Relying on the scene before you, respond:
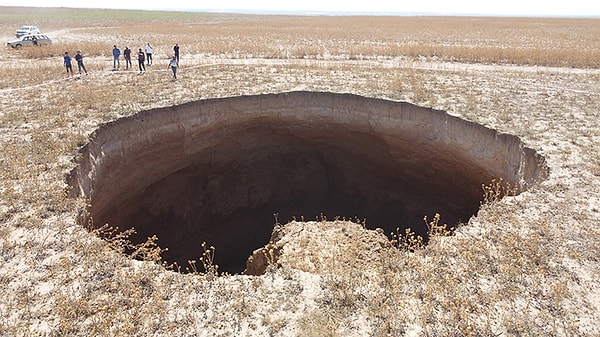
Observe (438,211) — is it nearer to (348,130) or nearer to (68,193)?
(348,130)

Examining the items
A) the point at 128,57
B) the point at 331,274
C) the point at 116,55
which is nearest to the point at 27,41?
the point at 116,55

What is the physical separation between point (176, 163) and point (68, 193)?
5705 mm

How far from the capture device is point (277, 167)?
55.3 ft

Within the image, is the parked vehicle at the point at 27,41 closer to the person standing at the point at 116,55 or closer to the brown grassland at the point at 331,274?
the person standing at the point at 116,55

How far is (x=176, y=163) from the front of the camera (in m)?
13.5

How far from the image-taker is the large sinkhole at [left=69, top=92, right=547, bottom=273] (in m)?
11.2

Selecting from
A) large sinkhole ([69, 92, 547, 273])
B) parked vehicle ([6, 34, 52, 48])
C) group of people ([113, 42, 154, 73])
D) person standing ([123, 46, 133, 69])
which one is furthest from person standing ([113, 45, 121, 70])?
parked vehicle ([6, 34, 52, 48])

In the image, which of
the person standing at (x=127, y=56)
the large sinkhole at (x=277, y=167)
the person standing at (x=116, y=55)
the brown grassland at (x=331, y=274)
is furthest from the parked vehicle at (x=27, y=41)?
the large sinkhole at (x=277, y=167)

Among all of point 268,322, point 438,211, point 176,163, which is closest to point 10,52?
point 176,163

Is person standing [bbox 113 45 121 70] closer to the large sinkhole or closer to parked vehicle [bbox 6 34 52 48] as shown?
the large sinkhole

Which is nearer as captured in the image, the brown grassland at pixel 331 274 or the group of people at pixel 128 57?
the brown grassland at pixel 331 274

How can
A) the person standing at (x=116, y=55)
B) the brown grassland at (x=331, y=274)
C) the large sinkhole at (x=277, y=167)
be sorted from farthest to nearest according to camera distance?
1. the person standing at (x=116, y=55)
2. the large sinkhole at (x=277, y=167)
3. the brown grassland at (x=331, y=274)

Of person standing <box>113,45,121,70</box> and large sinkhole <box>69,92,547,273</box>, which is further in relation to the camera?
person standing <box>113,45,121,70</box>

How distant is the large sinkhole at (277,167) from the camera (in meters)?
11.2
